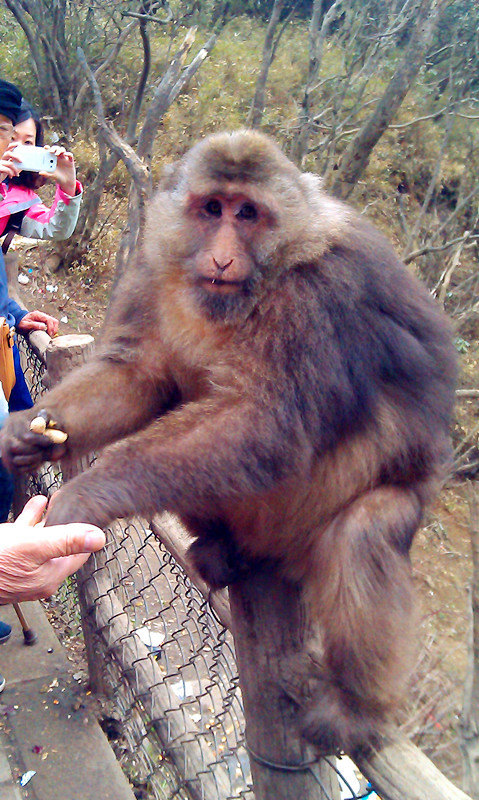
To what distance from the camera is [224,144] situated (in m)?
2.39

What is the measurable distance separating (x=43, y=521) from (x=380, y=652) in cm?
109

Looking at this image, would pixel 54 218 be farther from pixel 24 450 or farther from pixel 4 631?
pixel 4 631

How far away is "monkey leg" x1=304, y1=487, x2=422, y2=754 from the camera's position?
2018 mm

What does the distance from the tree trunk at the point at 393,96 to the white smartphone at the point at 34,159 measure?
3820 mm

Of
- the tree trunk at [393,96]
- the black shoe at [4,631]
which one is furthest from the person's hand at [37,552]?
the tree trunk at [393,96]

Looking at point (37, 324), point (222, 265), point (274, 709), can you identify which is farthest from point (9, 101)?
point (274, 709)

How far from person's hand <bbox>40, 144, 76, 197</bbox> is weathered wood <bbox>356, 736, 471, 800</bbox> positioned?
311cm

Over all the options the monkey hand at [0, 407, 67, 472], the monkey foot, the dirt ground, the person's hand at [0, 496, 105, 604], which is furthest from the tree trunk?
the monkey foot

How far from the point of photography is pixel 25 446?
2.43 meters

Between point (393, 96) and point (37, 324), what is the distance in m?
4.24

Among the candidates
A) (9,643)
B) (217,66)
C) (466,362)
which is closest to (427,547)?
(466,362)

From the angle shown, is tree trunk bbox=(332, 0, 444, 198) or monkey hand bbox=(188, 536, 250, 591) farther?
tree trunk bbox=(332, 0, 444, 198)

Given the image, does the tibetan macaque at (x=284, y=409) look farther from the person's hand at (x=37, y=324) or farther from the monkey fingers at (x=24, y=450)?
the person's hand at (x=37, y=324)

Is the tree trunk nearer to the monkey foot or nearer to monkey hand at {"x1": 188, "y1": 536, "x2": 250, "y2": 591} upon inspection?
monkey hand at {"x1": 188, "y1": 536, "x2": 250, "y2": 591}
